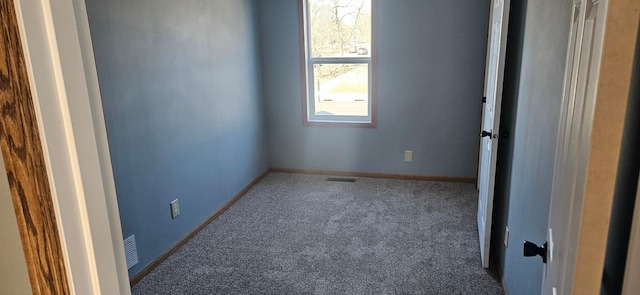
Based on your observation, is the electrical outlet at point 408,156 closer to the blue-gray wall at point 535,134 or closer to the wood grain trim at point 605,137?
the blue-gray wall at point 535,134

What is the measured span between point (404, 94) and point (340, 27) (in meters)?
0.91

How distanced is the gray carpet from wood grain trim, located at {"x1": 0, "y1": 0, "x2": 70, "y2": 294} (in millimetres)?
1866

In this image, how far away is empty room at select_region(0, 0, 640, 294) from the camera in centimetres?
62

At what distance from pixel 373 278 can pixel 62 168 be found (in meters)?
2.16

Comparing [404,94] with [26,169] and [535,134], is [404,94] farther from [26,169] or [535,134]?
[26,169]

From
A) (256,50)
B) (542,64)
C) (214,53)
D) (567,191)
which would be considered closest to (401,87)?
(256,50)

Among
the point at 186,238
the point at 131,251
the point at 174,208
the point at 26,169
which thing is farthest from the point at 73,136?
the point at 186,238

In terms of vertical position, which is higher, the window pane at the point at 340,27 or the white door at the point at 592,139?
the window pane at the point at 340,27

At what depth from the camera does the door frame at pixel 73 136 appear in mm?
584

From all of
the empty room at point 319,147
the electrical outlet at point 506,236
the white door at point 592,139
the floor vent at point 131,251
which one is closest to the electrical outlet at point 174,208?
the empty room at point 319,147

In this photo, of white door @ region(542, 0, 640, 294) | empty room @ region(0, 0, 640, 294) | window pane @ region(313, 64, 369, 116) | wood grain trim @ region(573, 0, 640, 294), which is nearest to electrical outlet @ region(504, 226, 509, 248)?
empty room @ region(0, 0, 640, 294)

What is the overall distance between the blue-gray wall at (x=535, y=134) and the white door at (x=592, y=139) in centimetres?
75

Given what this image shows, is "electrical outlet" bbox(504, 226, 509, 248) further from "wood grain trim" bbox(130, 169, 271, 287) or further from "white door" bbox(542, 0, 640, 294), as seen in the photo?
"wood grain trim" bbox(130, 169, 271, 287)

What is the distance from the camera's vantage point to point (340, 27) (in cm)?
413
